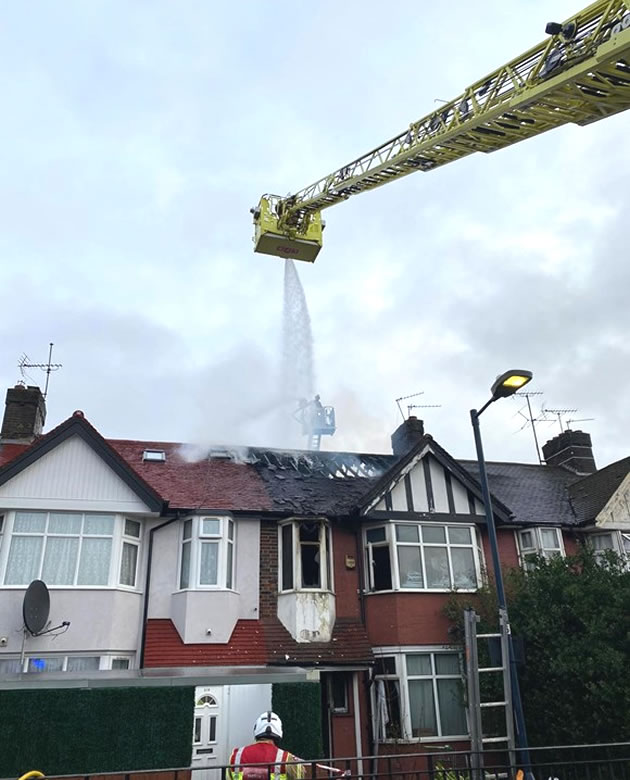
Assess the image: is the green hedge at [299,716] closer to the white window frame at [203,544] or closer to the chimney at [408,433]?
the white window frame at [203,544]

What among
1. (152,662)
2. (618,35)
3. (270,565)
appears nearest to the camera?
(618,35)

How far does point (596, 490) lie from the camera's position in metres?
21.0

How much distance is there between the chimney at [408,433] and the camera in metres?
24.4

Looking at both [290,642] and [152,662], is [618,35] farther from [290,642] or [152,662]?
[152,662]

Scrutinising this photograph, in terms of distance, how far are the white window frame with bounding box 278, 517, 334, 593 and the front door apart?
3629mm

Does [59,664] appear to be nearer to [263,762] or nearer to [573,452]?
[263,762]

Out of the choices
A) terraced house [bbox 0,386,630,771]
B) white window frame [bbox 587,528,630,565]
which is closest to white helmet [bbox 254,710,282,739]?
terraced house [bbox 0,386,630,771]

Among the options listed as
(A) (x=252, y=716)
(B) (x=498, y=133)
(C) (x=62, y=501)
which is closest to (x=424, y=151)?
(B) (x=498, y=133)

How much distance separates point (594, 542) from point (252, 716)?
12.3 meters

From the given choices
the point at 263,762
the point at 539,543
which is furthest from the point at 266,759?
the point at 539,543

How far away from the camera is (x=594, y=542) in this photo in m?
20.2

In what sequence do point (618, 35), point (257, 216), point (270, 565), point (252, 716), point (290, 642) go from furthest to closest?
point (257, 216) → point (270, 565) → point (290, 642) → point (252, 716) → point (618, 35)

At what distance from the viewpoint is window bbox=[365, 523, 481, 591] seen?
56.3 ft

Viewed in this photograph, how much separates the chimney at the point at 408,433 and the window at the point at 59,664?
13.0 m
